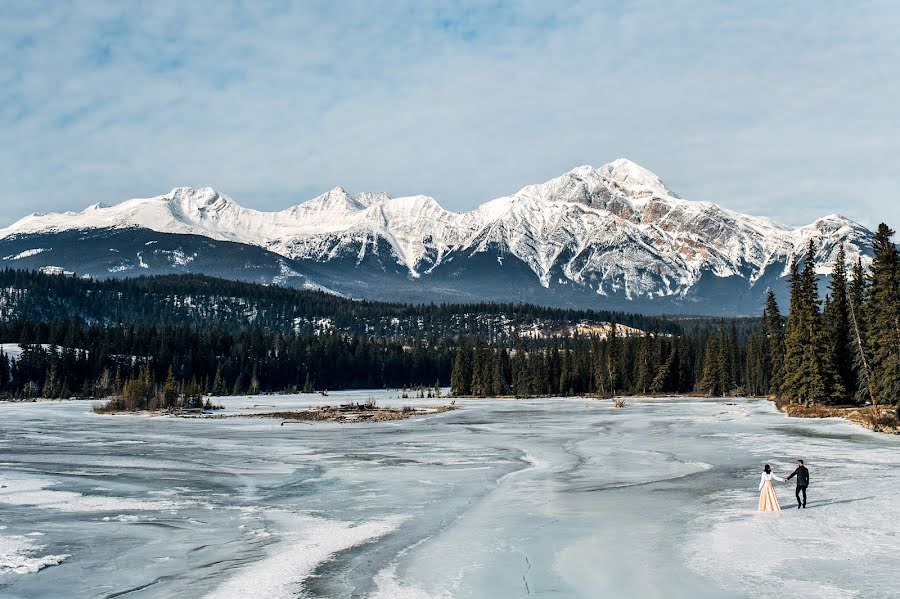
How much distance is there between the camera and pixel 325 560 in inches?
829

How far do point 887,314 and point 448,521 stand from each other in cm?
5415

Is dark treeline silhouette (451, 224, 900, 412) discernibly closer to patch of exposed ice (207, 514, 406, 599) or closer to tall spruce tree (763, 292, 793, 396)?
tall spruce tree (763, 292, 793, 396)

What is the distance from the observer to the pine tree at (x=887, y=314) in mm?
65062

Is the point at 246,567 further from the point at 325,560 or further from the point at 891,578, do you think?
the point at 891,578

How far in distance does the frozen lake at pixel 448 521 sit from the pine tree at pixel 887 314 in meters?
14.9

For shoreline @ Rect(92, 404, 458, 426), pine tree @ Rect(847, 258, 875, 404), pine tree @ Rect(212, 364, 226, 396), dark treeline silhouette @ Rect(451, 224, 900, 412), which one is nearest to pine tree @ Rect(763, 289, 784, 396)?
dark treeline silhouette @ Rect(451, 224, 900, 412)

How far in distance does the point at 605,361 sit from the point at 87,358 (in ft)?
350

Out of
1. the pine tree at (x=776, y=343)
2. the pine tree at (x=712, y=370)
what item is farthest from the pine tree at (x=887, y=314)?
the pine tree at (x=712, y=370)

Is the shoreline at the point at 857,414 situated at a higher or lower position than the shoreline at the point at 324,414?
higher

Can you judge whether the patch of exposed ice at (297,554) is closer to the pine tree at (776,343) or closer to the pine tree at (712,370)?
the pine tree at (776,343)

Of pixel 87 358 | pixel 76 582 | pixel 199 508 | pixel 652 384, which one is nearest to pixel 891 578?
pixel 76 582

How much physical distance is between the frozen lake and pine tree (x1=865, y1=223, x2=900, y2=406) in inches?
587

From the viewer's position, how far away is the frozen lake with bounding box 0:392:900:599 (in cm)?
1861

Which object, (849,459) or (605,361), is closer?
(849,459)
